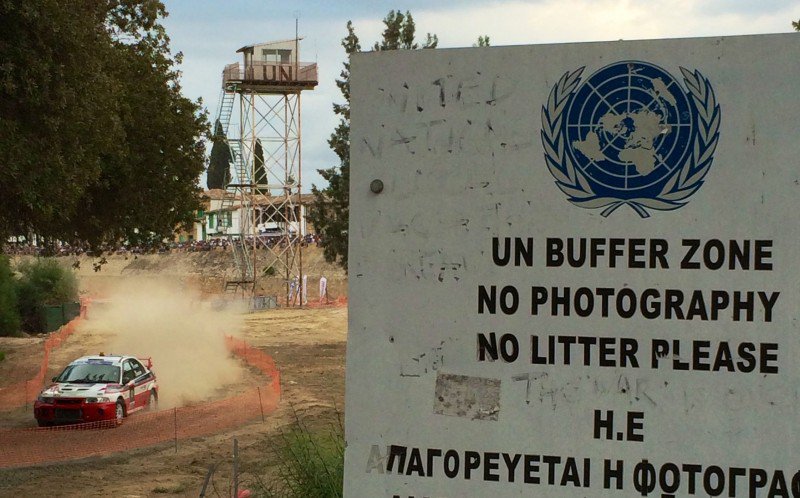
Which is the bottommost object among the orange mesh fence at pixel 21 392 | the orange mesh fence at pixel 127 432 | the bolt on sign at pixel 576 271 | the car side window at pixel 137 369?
the orange mesh fence at pixel 21 392

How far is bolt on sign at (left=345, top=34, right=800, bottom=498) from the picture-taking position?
11.2ft

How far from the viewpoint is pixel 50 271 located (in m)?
53.4

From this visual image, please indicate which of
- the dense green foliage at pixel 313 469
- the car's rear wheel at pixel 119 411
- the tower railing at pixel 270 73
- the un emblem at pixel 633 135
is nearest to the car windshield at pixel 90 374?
the car's rear wheel at pixel 119 411

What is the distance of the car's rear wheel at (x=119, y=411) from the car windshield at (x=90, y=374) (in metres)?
0.60

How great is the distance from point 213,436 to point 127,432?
208 centimetres

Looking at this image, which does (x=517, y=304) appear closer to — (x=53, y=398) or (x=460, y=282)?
(x=460, y=282)

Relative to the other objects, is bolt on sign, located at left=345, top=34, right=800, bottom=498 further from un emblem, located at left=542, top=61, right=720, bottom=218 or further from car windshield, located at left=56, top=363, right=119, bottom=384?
car windshield, located at left=56, top=363, right=119, bottom=384

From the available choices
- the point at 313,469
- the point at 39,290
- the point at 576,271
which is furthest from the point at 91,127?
the point at 39,290

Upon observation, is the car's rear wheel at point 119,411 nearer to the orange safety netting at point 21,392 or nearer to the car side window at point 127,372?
the car side window at point 127,372

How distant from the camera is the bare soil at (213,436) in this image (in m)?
15.6

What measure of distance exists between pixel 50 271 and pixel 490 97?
2101 inches

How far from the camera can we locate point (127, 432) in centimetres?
2083

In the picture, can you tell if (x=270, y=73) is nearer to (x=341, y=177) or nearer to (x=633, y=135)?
(x=341, y=177)

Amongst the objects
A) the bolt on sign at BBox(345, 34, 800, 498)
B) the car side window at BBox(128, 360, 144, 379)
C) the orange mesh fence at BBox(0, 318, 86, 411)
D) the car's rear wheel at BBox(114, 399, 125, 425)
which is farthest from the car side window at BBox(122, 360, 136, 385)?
the bolt on sign at BBox(345, 34, 800, 498)
